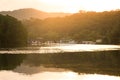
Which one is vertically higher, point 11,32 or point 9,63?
point 11,32

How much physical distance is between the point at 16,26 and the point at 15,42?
8.24 meters

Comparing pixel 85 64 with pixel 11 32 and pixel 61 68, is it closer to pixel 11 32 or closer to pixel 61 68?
pixel 61 68

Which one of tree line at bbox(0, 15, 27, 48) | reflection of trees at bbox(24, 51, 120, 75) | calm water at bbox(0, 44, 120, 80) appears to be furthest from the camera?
tree line at bbox(0, 15, 27, 48)

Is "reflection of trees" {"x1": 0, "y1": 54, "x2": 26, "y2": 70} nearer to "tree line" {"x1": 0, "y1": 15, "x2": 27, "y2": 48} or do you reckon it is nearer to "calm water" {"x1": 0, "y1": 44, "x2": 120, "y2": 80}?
"calm water" {"x1": 0, "y1": 44, "x2": 120, "y2": 80}

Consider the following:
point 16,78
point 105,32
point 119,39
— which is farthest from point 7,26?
point 16,78

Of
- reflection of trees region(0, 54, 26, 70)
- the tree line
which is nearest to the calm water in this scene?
reflection of trees region(0, 54, 26, 70)

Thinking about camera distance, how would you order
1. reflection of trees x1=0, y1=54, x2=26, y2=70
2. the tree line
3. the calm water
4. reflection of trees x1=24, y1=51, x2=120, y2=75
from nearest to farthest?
the calm water, reflection of trees x1=24, y1=51, x2=120, y2=75, reflection of trees x1=0, y1=54, x2=26, y2=70, the tree line

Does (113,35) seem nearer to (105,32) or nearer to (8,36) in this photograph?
(105,32)

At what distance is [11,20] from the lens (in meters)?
137

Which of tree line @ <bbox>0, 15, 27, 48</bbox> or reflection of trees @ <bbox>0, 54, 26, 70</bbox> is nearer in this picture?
reflection of trees @ <bbox>0, 54, 26, 70</bbox>

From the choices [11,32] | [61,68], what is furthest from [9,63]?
[11,32]

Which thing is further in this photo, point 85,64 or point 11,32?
point 11,32

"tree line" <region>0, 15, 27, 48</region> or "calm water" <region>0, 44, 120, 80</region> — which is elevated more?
"tree line" <region>0, 15, 27, 48</region>

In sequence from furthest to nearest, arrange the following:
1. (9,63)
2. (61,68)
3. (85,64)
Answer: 1. (9,63)
2. (85,64)
3. (61,68)
